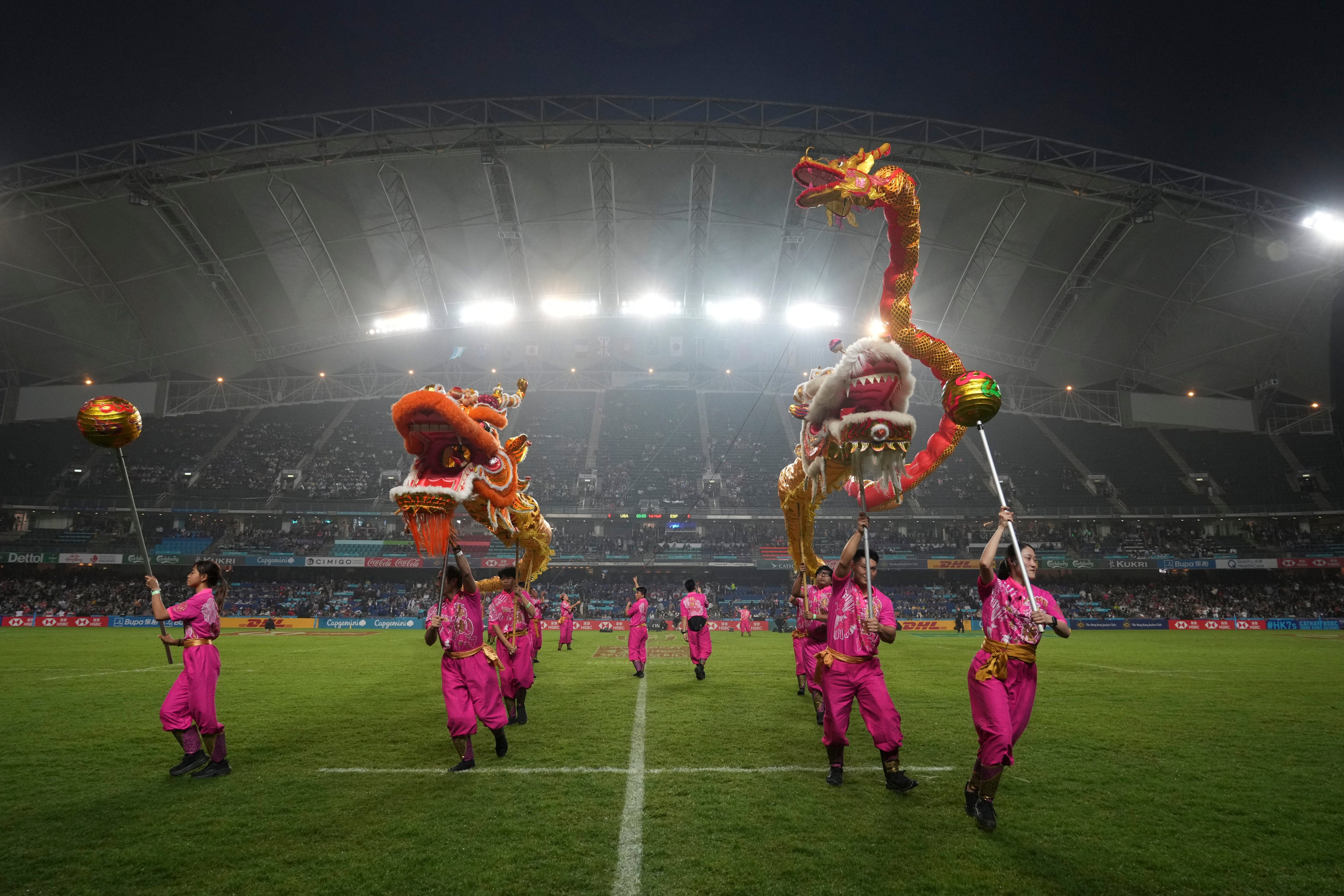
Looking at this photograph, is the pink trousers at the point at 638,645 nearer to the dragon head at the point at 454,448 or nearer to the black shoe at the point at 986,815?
the dragon head at the point at 454,448

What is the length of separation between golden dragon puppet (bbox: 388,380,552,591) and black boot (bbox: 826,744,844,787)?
383cm

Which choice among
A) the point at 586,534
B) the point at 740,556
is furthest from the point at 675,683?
the point at 586,534

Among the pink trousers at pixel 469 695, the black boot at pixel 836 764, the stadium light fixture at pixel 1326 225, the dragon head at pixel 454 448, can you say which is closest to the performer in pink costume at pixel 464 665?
the pink trousers at pixel 469 695

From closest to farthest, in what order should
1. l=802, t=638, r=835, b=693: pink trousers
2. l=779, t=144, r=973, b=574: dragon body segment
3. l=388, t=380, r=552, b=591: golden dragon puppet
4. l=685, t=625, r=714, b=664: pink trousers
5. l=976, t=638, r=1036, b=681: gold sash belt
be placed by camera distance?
l=976, t=638, r=1036, b=681: gold sash belt, l=779, t=144, r=973, b=574: dragon body segment, l=388, t=380, r=552, b=591: golden dragon puppet, l=802, t=638, r=835, b=693: pink trousers, l=685, t=625, r=714, b=664: pink trousers

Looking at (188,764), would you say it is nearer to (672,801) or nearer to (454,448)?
(454,448)

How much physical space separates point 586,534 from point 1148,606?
28.8 meters

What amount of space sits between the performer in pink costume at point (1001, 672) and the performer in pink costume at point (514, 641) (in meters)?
5.34

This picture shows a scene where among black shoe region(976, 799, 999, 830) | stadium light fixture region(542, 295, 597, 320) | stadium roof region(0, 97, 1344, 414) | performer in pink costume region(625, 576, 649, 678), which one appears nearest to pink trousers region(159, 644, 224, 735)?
black shoe region(976, 799, 999, 830)

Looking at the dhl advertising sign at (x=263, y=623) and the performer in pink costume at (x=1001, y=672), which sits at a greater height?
the performer in pink costume at (x=1001, y=672)

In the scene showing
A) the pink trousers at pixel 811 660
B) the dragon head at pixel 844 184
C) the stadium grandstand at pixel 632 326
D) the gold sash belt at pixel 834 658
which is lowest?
the pink trousers at pixel 811 660

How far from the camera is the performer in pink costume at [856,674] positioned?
5.42 m

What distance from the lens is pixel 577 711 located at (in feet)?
30.0

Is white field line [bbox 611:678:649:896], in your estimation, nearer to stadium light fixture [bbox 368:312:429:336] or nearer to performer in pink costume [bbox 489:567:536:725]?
performer in pink costume [bbox 489:567:536:725]

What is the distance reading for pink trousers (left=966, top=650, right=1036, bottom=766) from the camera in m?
4.65
